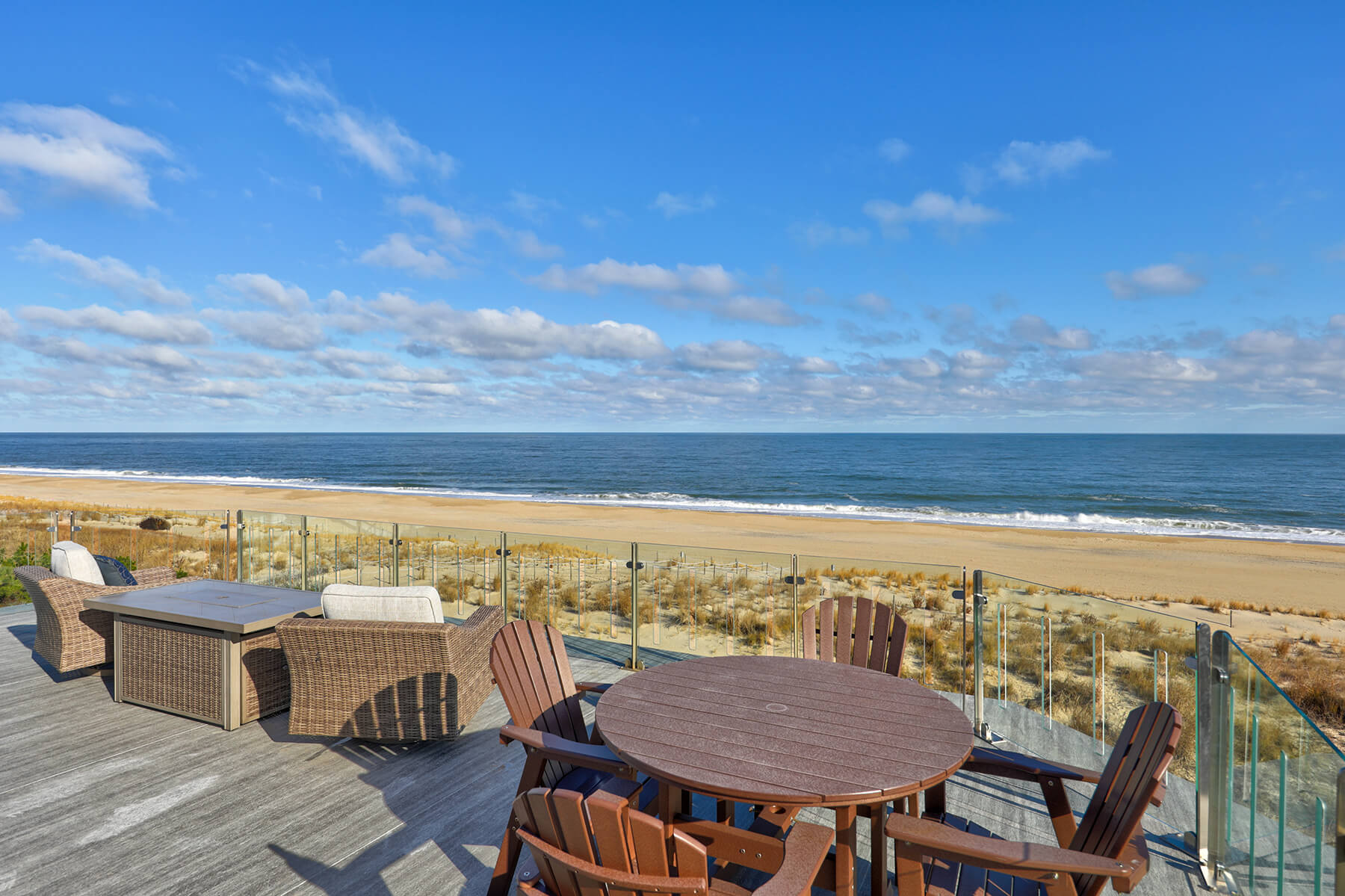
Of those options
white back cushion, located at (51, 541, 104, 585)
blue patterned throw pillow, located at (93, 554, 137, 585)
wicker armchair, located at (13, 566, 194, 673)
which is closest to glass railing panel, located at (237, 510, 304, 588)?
blue patterned throw pillow, located at (93, 554, 137, 585)

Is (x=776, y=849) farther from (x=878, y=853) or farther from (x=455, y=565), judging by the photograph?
(x=455, y=565)

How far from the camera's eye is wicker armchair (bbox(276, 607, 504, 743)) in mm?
3385

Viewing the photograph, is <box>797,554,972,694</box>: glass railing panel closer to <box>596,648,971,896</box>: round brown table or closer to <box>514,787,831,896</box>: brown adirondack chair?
<box>596,648,971,896</box>: round brown table

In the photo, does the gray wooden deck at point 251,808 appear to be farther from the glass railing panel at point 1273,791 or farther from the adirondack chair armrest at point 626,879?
the adirondack chair armrest at point 626,879

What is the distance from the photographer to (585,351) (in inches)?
2389

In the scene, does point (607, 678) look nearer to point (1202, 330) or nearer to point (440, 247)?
point (440, 247)

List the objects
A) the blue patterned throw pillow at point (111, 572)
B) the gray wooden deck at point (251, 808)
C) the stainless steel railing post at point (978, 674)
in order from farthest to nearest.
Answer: the blue patterned throw pillow at point (111, 572), the stainless steel railing post at point (978, 674), the gray wooden deck at point (251, 808)

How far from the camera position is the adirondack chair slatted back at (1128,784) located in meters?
1.66

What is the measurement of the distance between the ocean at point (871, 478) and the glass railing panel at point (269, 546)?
20.6 meters

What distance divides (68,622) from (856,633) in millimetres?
5159

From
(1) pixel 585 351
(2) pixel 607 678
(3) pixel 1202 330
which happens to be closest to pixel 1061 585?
(2) pixel 607 678

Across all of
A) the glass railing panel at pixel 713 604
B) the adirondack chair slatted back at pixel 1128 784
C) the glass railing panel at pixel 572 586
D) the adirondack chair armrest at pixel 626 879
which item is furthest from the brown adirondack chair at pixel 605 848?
the glass railing panel at pixel 713 604

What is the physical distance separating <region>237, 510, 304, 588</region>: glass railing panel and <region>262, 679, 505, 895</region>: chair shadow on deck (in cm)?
360

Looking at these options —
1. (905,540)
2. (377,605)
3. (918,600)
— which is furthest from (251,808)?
(905,540)
